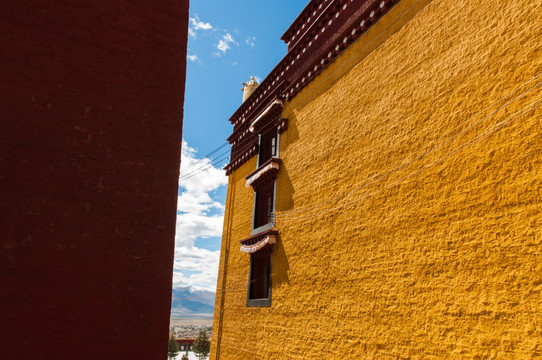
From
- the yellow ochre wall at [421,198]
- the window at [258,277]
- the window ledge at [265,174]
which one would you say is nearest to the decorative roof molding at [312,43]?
the yellow ochre wall at [421,198]

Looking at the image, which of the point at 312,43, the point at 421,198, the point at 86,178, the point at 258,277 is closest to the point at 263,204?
the point at 258,277

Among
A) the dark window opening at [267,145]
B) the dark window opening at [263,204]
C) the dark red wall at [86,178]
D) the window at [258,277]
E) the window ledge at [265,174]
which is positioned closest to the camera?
the dark red wall at [86,178]

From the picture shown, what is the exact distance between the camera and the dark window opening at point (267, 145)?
10.8 meters

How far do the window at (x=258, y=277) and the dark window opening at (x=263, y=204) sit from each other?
0.97 m

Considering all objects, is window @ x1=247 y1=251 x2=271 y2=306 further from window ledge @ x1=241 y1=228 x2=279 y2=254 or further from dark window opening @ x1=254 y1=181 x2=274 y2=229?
dark window opening @ x1=254 y1=181 x2=274 y2=229

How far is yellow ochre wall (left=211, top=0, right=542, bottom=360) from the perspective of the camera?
438cm

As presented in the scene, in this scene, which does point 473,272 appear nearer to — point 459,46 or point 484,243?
point 484,243

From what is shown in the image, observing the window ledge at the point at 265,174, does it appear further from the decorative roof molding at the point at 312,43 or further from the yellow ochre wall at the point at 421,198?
the decorative roof molding at the point at 312,43

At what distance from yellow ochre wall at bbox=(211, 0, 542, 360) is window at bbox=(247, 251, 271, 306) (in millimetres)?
867

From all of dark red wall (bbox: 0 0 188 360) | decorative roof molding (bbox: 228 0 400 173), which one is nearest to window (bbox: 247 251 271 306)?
decorative roof molding (bbox: 228 0 400 173)

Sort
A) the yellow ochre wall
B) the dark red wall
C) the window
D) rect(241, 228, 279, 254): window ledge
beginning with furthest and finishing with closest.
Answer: the window → rect(241, 228, 279, 254): window ledge → the yellow ochre wall → the dark red wall

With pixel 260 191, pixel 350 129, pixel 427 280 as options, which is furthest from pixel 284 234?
pixel 427 280

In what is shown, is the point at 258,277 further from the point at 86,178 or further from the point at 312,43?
the point at 86,178

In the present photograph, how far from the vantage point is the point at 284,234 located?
905 cm
